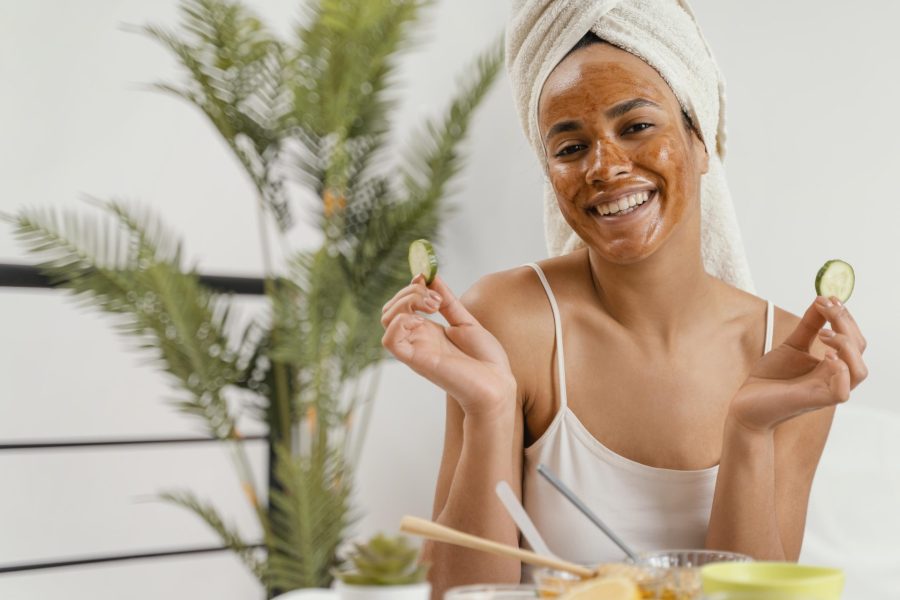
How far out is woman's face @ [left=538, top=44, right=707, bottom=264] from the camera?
1411mm

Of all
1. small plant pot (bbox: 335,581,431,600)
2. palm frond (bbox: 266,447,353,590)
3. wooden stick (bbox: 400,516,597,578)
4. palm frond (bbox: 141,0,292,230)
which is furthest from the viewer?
palm frond (bbox: 141,0,292,230)

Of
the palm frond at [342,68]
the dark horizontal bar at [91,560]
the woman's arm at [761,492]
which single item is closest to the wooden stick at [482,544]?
the woman's arm at [761,492]

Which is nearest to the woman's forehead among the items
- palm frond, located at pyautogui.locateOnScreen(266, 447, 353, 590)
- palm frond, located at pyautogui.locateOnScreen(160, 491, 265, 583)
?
palm frond, located at pyautogui.locateOnScreen(266, 447, 353, 590)

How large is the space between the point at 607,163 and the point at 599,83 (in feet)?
0.40

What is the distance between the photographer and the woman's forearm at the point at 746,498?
4.43 ft

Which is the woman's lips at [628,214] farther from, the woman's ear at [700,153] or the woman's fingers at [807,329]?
the woman's fingers at [807,329]

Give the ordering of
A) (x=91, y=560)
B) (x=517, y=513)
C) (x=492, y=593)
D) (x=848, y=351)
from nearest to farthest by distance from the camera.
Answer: (x=492, y=593) < (x=517, y=513) < (x=848, y=351) < (x=91, y=560)

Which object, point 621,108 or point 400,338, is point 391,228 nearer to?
point 621,108

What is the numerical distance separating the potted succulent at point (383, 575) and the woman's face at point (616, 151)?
0.82m

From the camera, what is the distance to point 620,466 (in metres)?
1.53

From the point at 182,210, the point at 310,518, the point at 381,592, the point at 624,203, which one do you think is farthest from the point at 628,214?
the point at 182,210

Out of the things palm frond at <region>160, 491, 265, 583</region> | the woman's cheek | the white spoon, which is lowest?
palm frond at <region>160, 491, 265, 583</region>

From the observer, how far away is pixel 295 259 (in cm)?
302

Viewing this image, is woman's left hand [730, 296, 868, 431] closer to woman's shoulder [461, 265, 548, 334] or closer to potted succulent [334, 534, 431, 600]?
woman's shoulder [461, 265, 548, 334]
